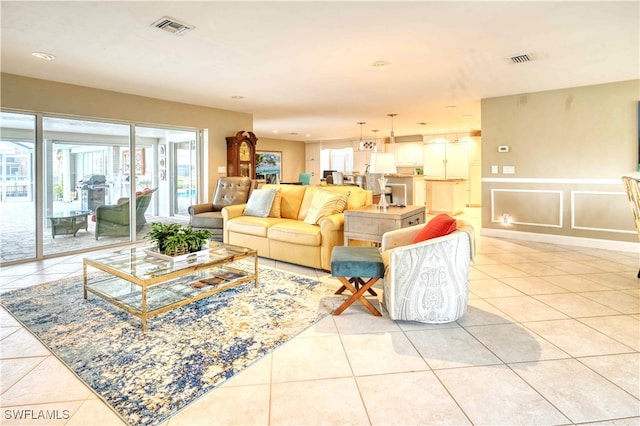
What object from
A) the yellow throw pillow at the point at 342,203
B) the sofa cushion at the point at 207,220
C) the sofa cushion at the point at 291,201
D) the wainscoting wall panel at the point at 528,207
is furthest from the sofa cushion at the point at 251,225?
the wainscoting wall panel at the point at 528,207

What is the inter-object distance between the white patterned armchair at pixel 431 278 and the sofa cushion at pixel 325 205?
5.15 feet

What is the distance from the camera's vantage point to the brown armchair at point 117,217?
5.36 m

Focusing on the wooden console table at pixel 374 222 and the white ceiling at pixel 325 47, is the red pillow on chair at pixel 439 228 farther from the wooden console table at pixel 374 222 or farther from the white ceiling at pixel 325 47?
the white ceiling at pixel 325 47

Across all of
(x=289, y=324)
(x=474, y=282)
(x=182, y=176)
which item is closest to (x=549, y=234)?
(x=474, y=282)

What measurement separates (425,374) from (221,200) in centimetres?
446

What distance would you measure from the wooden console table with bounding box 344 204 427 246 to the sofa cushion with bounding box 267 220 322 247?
34cm

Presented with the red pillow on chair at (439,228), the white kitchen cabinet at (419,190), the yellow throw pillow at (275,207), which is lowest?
the red pillow on chair at (439,228)

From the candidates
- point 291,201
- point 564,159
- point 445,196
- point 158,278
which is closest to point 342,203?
point 291,201

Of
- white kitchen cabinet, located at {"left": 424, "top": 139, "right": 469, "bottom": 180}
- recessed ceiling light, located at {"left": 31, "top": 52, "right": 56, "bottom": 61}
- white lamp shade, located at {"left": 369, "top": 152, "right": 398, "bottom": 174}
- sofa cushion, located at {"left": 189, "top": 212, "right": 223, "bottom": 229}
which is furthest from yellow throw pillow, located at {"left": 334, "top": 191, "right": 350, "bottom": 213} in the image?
white kitchen cabinet, located at {"left": 424, "top": 139, "right": 469, "bottom": 180}

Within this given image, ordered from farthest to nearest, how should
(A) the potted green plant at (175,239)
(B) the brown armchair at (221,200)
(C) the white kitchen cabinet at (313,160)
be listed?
1. (C) the white kitchen cabinet at (313,160)
2. (B) the brown armchair at (221,200)
3. (A) the potted green plant at (175,239)

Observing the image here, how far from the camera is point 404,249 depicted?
7.80 feet

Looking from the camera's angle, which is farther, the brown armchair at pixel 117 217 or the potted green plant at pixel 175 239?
the brown armchair at pixel 117 217

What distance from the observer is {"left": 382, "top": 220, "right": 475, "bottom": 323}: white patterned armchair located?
7.68 ft

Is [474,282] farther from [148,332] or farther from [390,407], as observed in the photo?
[148,332]
